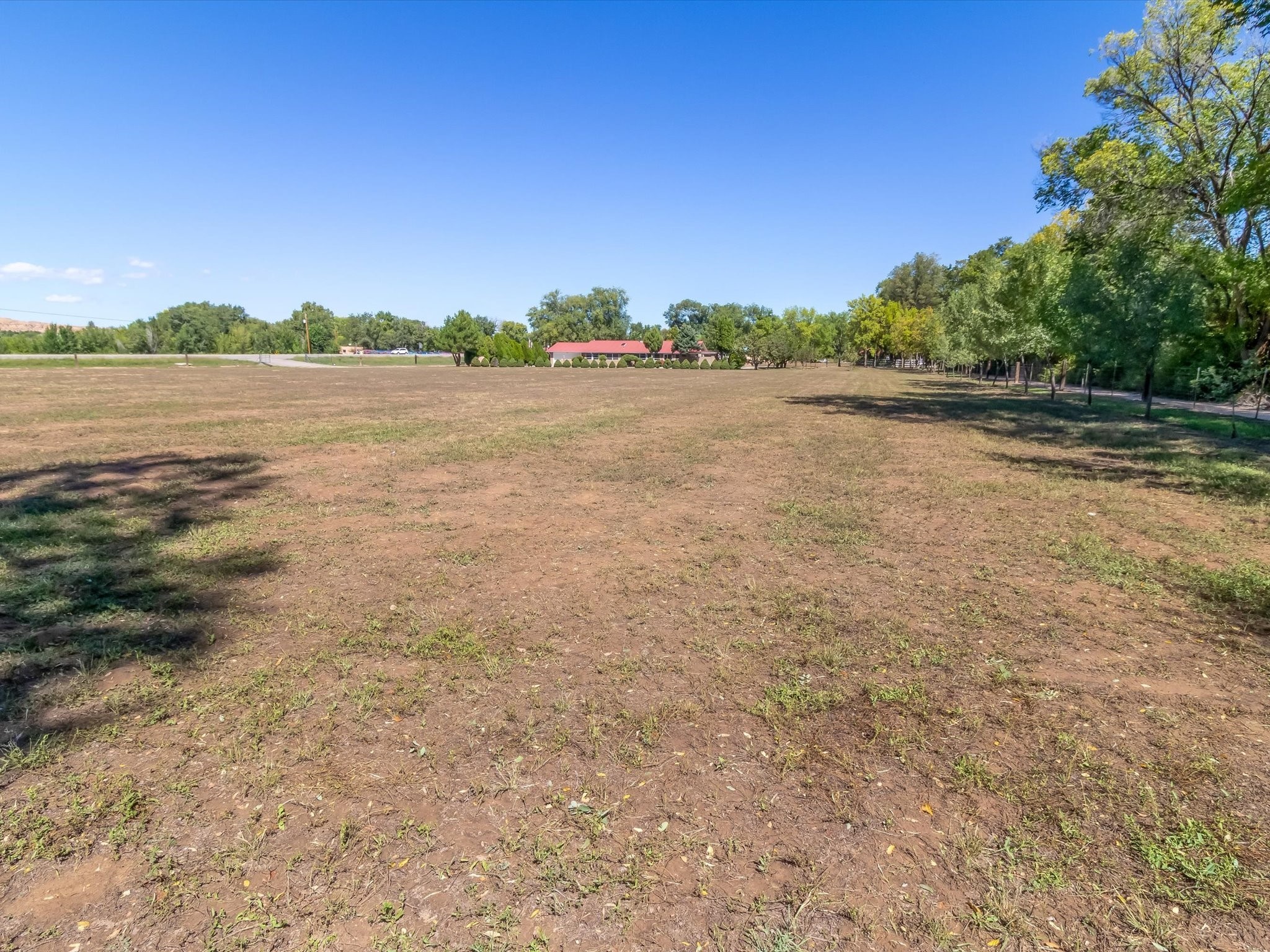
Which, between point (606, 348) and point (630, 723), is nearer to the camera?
point (630, 723)

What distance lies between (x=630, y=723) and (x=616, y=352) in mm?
127307

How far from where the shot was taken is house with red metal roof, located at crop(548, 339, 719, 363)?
125062 mm

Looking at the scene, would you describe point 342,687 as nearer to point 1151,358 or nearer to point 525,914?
point 525,914

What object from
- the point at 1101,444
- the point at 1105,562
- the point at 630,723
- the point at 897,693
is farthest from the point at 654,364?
the point at 630,723

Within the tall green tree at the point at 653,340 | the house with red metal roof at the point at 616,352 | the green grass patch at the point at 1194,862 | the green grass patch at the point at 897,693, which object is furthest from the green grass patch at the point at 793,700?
the tall green tree at the point at 653,340

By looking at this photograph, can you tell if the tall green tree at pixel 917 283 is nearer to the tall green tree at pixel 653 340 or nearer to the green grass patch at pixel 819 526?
the tall green tree at pixel 653 340

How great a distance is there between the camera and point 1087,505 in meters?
9.48

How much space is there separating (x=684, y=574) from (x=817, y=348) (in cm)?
12267

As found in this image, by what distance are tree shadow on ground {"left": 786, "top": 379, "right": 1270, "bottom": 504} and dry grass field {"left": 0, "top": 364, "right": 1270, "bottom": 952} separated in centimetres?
226

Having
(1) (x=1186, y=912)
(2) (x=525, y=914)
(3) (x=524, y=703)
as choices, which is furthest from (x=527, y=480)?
(1) (x=1186, y=912)

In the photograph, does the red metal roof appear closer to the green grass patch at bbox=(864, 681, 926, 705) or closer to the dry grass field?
the dry grass field

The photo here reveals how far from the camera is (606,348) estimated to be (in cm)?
12925

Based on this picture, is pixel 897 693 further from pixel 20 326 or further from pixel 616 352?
pixel 20 326

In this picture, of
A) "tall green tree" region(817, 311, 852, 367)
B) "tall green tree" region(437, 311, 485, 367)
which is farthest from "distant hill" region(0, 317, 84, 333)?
"tall green tree" region(817, 311, 852, 367)
